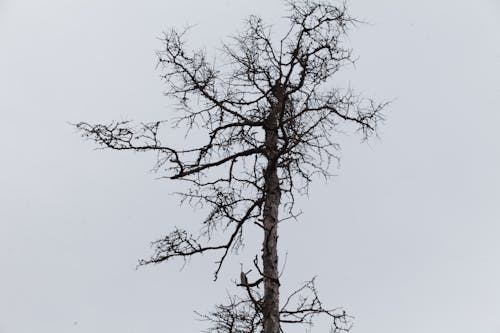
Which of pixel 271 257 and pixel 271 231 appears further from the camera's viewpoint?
pixel 271 231

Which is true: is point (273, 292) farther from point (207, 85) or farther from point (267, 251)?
point (207, 85)

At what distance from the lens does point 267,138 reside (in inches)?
360

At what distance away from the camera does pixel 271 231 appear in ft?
28.2

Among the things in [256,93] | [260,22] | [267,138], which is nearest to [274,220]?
[267,138]

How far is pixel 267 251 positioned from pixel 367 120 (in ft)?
6.91

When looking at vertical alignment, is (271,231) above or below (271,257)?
above

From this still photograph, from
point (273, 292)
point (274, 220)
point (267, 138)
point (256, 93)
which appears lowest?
point (273, 292)

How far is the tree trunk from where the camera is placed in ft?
27.0

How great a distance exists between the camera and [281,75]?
9258 millimetres

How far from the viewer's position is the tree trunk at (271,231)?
824cm

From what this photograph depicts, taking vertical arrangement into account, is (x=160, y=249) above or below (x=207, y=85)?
below

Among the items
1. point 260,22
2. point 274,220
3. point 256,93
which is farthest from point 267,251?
point 260,22

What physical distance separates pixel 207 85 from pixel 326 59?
1.41 m

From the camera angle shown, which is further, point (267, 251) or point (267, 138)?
point (267, 138)
